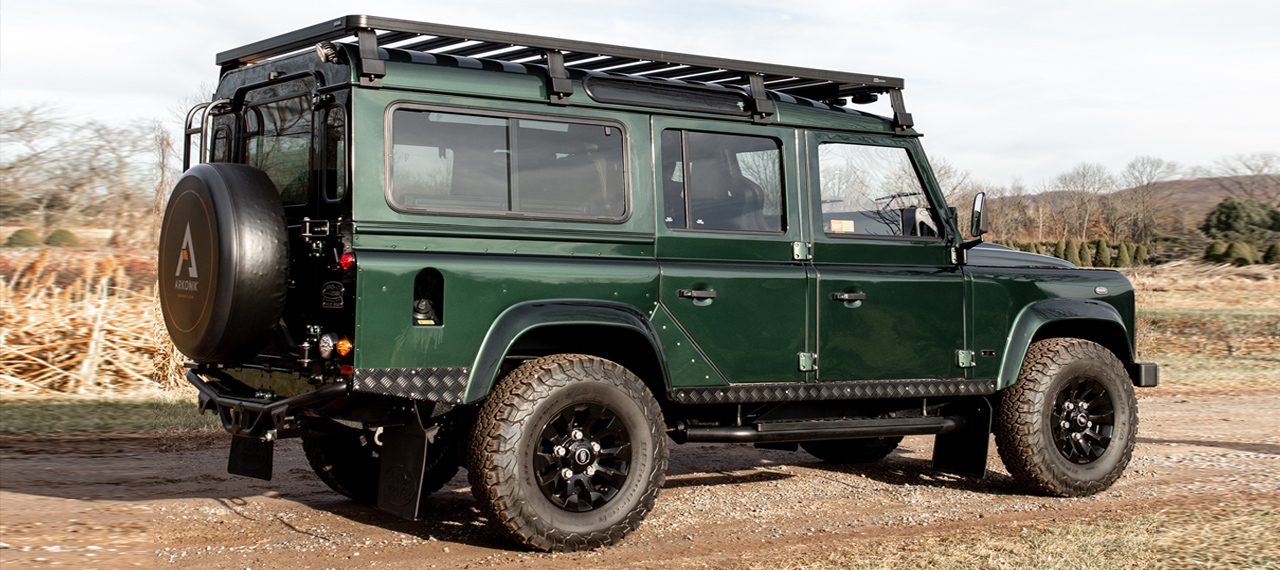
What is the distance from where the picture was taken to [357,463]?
651cm

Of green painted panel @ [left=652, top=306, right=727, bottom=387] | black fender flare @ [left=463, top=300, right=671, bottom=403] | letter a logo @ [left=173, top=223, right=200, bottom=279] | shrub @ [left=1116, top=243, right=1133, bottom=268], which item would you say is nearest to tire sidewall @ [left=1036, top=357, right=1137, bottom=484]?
green painted panel @ [left=652, top=306, right=727, bottom=387]

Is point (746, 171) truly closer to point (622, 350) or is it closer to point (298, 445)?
point (622, 350)

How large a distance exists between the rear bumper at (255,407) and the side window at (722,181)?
1987 millimetres

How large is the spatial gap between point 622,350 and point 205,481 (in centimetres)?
297

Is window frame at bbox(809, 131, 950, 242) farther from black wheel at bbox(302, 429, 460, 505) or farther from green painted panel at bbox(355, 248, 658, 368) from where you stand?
black wheel at bbox(302, 429, 460, 505)

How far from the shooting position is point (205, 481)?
22.8 feet

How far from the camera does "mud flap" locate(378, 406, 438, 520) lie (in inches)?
200

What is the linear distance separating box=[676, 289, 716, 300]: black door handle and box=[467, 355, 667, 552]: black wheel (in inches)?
19.5

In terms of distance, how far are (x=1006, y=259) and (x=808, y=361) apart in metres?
1.80

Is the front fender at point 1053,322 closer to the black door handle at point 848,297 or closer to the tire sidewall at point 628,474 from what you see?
the black door handle at point 848,297

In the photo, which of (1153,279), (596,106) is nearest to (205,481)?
(596,106)

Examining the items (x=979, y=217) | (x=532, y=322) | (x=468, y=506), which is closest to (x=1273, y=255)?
(x=979, y=217)

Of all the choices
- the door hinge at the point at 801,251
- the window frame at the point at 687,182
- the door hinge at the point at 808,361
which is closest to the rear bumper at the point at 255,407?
the window frame at the point at 687,182

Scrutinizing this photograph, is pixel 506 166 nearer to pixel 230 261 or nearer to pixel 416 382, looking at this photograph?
pixel 416 382
